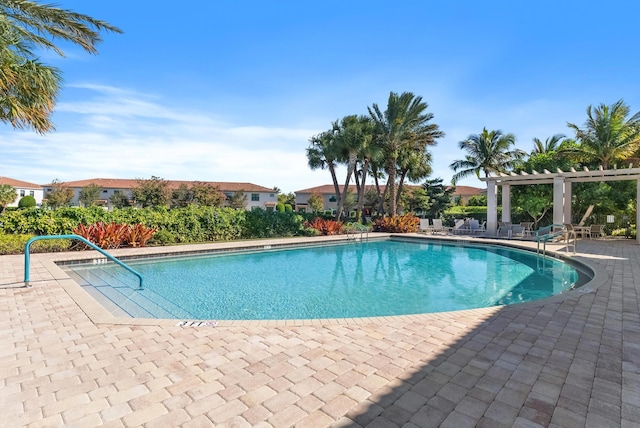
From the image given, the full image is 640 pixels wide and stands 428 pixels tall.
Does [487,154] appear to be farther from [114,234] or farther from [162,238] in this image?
[114,234]

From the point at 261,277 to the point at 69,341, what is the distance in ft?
20.9

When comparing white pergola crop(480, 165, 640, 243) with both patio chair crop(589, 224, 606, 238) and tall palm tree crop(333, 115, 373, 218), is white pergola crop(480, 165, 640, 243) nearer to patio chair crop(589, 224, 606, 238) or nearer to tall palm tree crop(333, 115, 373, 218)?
patio chair crop(589, 224, 606, 238)

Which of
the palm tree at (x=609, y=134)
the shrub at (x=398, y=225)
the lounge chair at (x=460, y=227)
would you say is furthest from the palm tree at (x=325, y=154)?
the palm tree at (x=609, y=134)

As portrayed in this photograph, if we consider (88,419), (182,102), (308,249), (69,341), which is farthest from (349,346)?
(182,102)

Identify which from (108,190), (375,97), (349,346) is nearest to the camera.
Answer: (349,346)

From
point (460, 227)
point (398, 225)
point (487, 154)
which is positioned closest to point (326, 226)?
point (398, 225)

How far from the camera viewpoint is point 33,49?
10.7 m

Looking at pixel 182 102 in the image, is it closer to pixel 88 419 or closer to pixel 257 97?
pixel 257 97

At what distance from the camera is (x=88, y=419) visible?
2629 millimetres

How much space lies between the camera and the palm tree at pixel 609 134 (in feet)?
68.8

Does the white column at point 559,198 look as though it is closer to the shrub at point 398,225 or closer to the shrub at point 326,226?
the shrub at point 398,225

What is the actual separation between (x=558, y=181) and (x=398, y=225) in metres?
9.62

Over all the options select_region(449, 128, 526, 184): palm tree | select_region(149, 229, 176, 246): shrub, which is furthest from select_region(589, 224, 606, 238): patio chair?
select_region(149, 229, 176, 246): shrub

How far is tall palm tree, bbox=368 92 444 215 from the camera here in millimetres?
23828
